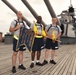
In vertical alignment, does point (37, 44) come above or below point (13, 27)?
below

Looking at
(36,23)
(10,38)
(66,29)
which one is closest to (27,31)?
(36,23)

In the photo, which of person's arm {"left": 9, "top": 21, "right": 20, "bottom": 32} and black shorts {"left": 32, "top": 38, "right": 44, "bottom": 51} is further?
black shorts {"left": 32, "top": 38, "right": 44, "bottom": 51}

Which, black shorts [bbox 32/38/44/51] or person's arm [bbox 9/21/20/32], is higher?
person's arm [bbox 9/21/20/32]

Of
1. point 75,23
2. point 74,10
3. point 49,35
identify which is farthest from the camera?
point 74,10

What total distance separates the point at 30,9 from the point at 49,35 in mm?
14980

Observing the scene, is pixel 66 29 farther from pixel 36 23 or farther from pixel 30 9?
pixel 36 23

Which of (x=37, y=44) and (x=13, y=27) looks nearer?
(x=13, y=27)

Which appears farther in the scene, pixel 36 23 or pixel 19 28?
pixel 36 23

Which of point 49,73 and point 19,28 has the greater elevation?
point 19,28

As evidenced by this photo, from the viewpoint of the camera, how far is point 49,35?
7.27 m

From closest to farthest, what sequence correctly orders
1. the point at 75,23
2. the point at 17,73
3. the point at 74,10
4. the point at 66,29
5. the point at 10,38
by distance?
the point at 17,73
the point at 10,38
the point at 66,29
the point at 75,23
the point at 74,10

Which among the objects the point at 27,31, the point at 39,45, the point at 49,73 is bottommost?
the point at 49,73

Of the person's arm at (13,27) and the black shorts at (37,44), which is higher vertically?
the person's arm at (13,27)

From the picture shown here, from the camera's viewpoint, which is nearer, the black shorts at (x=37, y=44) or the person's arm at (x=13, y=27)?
the person's arm at (x=13, y=27)
